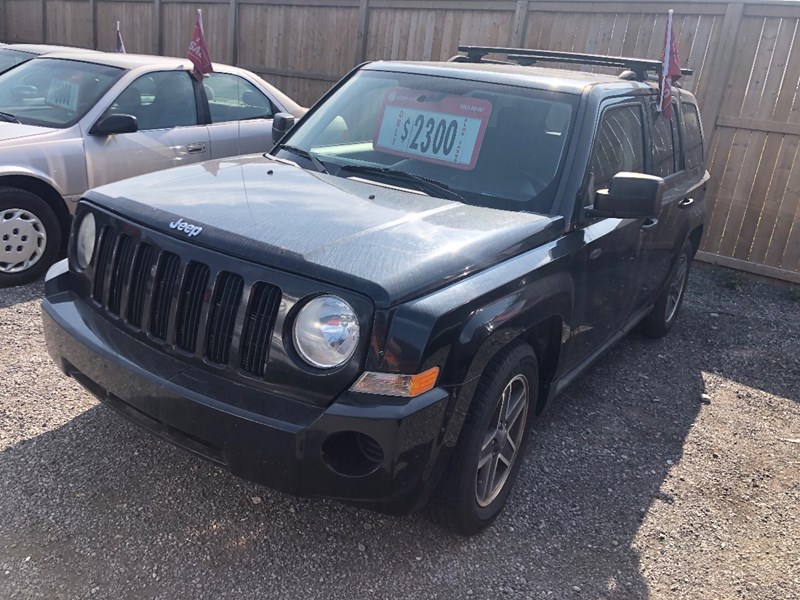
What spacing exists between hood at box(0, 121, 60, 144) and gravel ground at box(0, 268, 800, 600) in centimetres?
158

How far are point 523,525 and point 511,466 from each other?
267 mm

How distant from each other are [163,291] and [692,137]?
421 centimetres

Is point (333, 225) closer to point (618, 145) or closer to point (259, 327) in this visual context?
point (259, 327)

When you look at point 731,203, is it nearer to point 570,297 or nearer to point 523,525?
point 570,297

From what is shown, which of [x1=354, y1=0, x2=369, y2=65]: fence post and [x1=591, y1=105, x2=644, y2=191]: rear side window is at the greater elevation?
[x1=354, y1=0, x2=369, y2=65]: fence post

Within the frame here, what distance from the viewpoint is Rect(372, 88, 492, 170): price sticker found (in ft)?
11.5

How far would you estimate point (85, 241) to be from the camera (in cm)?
309

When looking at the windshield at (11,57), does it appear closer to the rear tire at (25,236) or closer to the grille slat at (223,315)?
the rear tire at (25,236)

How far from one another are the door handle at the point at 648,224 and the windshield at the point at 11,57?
565cm

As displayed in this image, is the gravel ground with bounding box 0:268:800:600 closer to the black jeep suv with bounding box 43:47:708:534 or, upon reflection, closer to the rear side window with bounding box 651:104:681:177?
the black jeep suv with bounding box 43:47:708:534

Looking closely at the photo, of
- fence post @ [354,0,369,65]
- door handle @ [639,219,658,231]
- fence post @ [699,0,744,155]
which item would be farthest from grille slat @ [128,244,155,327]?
fence post @ [354,0,369,65]

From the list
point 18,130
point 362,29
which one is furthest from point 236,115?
point 362,29

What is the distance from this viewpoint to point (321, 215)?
2.82 meters

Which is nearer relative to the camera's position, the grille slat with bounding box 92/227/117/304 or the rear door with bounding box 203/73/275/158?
the grille slat with bounding box 92/227/117/304
